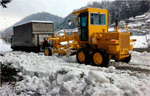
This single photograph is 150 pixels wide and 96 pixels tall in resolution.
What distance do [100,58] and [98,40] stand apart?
117 centimetres

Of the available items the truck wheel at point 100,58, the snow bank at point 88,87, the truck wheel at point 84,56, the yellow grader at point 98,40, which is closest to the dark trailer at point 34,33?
the yellow grader at point 98,40

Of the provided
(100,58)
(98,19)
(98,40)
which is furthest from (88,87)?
(98,19)

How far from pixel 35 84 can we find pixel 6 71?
10.6ft

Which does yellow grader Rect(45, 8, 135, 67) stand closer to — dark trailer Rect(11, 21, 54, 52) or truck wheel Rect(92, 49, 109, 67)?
truck wheel Rect(92, 49, 109, 67)

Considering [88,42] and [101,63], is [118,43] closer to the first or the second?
[101,63]

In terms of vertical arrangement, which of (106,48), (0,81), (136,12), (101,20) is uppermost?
(136,12)

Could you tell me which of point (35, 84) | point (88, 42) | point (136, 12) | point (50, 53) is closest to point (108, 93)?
point (35, 84)

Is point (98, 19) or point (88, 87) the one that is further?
point (98, 19)

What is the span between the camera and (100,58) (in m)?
8.48

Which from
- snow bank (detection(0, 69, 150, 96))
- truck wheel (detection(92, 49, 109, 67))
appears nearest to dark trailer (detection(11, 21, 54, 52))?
truck wheel (detection(92, 49, 109, 67))

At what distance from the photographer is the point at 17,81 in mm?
6645

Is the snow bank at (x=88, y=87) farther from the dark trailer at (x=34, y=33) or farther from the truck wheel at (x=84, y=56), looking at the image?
the dark trailer at (x=34, y=33)

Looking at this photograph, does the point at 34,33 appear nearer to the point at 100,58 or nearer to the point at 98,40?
the point at 98,40

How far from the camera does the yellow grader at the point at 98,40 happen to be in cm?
832
